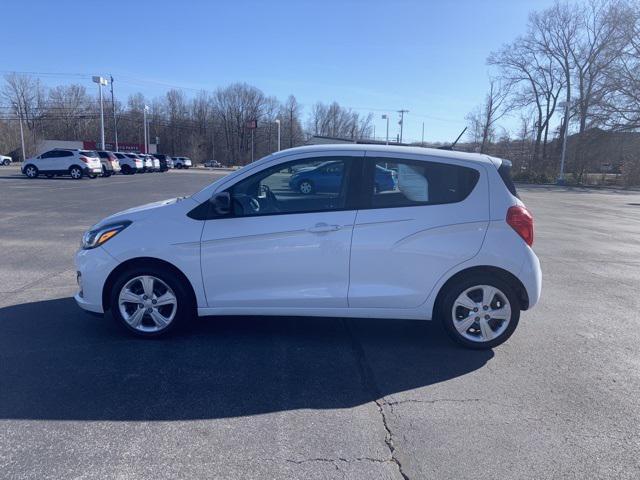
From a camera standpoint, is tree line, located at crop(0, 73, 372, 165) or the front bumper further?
tree line, located at crop(0, 73, 372, 165)

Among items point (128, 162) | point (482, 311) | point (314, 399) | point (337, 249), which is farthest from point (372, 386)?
point (128, 162)

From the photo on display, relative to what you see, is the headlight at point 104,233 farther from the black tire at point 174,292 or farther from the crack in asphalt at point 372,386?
the crack in asphalt at point 372,386

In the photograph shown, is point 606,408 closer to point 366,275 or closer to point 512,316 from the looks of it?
point 512,316

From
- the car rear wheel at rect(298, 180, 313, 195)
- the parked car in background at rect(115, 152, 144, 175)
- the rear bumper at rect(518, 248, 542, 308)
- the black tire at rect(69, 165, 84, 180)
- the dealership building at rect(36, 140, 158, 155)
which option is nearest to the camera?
the rear bumper at rect(518, 248, 542, 308)

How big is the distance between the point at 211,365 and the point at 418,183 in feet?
7.97

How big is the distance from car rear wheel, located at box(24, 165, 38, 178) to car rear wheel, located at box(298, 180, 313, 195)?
3137cm

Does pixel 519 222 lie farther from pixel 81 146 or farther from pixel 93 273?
pixel 81 146

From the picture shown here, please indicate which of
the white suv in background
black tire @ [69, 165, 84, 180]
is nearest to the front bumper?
the white suv in background

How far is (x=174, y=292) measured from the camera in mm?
4242

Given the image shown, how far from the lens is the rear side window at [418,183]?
4.17 meters

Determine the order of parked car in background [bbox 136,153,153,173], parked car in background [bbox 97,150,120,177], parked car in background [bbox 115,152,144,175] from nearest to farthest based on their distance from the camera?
parked car in background [bbox 97,150,120,177] < parked car in background [bbox 115,152,144,175] < parked car in background [bbox 136,153,153,173]

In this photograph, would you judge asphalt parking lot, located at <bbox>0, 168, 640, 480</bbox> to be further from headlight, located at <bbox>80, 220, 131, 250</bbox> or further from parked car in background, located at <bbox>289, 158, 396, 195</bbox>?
parked car in background, located at <bbox>289, 158, 396, 195</bbox>

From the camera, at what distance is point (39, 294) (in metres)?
5.74

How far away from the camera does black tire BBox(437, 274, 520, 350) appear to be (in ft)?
13.7
